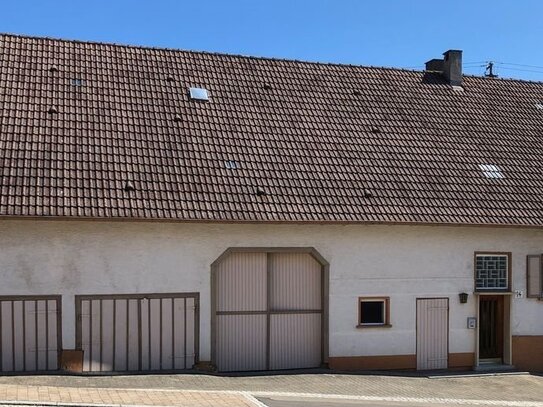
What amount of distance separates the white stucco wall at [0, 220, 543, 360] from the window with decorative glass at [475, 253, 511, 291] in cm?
22

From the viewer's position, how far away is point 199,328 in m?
16.6

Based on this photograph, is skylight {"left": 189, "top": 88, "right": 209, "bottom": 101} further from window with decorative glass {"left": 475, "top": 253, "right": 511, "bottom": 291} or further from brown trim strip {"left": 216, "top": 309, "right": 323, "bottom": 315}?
window with decorative glass {"left": 475, "top": 253, "right": 511, "bottom": 291}

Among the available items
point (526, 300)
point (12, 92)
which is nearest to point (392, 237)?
point (526, 300)

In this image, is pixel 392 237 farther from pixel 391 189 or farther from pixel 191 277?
pixel 191 277

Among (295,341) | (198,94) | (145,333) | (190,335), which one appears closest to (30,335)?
(145,333)

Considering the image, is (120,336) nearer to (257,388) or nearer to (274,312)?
(257,388)

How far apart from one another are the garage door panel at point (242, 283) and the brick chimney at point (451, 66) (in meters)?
10.1

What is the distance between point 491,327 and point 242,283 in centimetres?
685

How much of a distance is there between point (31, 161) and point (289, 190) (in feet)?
19.2

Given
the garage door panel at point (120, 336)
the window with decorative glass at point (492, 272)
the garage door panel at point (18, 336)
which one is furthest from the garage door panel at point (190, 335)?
the window with decorative glass at point (492, 272)

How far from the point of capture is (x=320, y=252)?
57.5 feet

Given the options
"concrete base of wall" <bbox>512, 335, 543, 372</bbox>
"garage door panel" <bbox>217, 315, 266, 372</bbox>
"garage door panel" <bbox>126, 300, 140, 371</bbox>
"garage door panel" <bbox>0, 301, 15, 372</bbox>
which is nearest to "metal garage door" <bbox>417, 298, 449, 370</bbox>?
"concrete base of wall" <bbox>512, 335, 543, 372</bbox>

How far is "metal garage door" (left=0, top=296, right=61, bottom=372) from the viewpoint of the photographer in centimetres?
1530

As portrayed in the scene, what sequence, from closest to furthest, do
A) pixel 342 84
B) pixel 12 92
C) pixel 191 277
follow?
1. pixel 191 277
2. pixel 12 92
3. pixel 342 84
